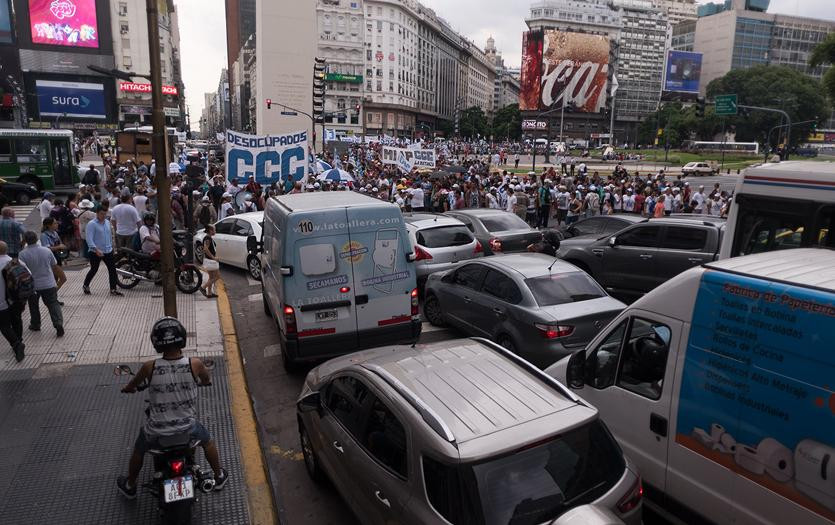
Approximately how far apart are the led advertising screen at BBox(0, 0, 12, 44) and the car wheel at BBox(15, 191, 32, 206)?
2177 inches

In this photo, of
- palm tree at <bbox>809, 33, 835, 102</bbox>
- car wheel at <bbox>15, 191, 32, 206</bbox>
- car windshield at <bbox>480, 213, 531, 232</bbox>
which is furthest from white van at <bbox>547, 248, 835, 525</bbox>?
car wheel at <bbox>15, 191, 32, 206</bbox>

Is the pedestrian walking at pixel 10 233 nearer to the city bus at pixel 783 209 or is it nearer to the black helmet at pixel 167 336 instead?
the black helmet at pixel 167 336

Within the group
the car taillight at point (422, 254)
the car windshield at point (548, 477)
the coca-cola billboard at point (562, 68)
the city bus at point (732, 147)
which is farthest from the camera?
the coca-cola billboard at point (562, 68)

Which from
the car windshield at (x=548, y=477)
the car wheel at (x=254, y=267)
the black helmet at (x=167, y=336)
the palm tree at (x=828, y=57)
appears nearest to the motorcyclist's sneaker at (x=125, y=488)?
the black helmet at (x=167, y=336)

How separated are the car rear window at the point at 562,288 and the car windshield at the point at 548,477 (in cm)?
414

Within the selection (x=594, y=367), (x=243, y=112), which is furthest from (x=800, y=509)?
(x=243, y=112)

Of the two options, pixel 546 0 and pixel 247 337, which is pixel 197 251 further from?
pixel 546 0

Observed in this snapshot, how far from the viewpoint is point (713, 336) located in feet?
13.0

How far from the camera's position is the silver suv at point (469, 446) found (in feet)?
10.6

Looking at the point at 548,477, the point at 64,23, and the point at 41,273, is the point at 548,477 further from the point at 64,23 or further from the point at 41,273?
the point at 64,23

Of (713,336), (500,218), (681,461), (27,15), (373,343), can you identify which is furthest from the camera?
(27,15)

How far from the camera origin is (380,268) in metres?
7.79

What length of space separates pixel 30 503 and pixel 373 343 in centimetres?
415

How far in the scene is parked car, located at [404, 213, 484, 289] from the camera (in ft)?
38.0
